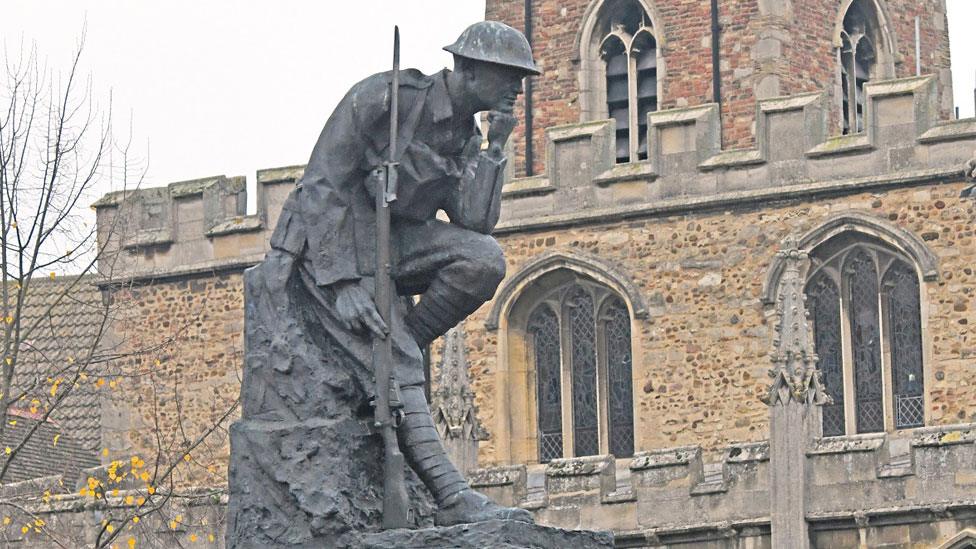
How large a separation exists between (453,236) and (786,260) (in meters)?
19.6

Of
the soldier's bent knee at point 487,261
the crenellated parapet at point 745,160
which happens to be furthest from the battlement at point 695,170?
the soldier's bent knee at point 487,261

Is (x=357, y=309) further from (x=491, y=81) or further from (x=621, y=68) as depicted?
(x=621, y=68)

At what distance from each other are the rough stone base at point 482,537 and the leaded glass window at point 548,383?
22.3 meters

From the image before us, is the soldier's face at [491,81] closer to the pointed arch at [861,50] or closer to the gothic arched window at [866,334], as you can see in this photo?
the gothic arched window at [866,334]

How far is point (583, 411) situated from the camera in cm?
3130

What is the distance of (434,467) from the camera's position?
920 centimetres

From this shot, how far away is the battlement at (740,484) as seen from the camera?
86.3 ft

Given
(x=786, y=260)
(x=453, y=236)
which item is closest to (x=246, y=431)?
(x=453, y=236)

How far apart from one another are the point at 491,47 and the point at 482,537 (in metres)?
1.60

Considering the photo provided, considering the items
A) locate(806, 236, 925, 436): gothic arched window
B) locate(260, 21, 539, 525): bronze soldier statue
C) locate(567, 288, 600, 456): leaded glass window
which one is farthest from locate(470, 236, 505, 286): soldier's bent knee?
locate(567, 288, 600, 456): leaded glass window

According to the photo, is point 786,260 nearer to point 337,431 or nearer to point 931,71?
point 931,71

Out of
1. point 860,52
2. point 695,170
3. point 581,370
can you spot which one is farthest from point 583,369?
point 860,52

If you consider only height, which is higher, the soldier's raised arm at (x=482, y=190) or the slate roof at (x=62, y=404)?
the slate roof at (x=62, y=404)

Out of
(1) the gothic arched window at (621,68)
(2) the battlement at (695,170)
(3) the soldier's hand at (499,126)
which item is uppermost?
(1) the gothic arched window at (621,68)
